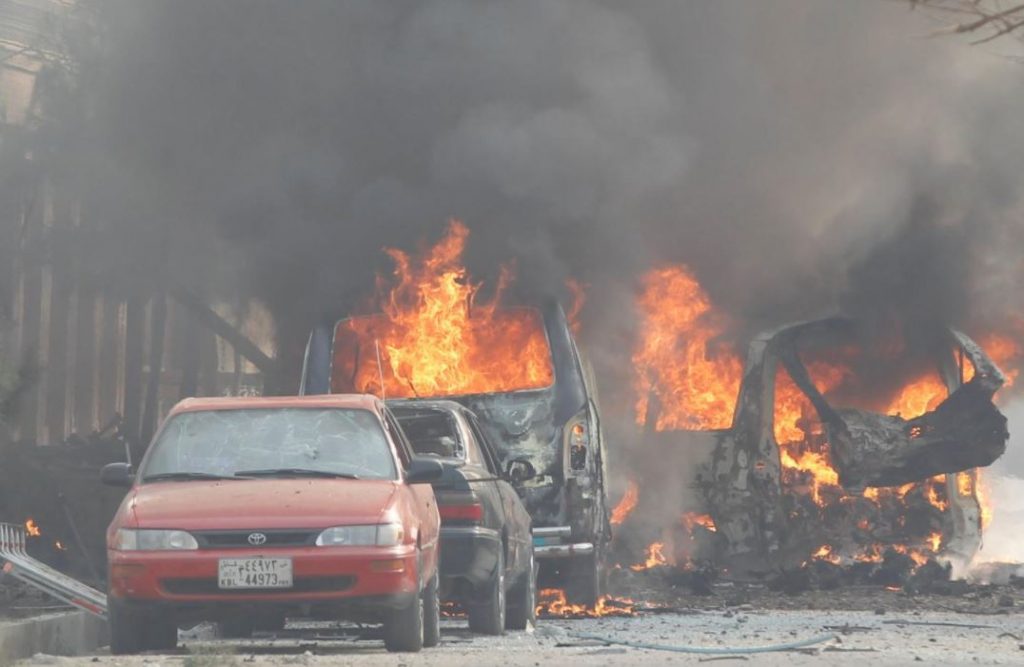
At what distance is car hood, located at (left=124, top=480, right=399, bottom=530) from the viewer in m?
8.88

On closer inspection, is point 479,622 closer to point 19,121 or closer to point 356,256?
point 356,256

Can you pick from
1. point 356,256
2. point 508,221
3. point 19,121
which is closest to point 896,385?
point 508,221

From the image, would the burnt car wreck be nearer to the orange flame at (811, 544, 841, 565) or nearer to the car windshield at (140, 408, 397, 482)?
the orange flame at (811, 544, 841, 565)

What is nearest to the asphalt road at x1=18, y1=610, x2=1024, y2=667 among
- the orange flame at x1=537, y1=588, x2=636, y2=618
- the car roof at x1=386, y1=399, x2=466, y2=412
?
the orange flame at x1=537, y1=588, x2=636, y2=618

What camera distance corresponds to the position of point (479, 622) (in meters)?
10.9

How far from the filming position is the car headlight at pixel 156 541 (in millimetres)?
8859

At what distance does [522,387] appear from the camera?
540 inches

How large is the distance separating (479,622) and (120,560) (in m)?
2.65

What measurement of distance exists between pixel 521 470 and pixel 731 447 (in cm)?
261

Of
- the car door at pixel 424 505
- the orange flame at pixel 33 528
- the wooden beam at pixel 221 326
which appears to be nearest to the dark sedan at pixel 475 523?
the car door at pixel 424 505

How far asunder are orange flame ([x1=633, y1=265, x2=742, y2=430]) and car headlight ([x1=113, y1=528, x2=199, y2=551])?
7.81 metres

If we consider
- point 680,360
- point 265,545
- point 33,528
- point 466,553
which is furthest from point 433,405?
point 33,528

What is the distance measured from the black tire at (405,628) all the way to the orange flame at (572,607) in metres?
4.32

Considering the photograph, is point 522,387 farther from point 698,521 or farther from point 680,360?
point 680,360
